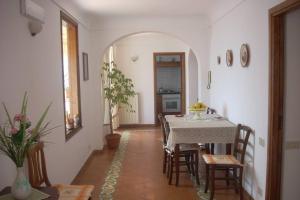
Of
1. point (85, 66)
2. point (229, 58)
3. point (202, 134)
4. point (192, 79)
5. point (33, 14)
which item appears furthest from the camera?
point (192, 79)

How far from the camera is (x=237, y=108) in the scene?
394 centimetres

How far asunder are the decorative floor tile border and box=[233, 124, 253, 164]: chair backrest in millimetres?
1644

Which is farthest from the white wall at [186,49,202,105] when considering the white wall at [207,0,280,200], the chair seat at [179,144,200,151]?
the chair seat at [179,144,200,151]

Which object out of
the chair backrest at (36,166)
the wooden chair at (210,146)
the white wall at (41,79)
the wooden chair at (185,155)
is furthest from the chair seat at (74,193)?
the wooden chair at (210,146)

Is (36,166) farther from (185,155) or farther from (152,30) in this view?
(152,30)

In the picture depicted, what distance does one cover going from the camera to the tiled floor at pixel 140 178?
12.1ft

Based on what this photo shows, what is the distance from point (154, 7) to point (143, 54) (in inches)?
137

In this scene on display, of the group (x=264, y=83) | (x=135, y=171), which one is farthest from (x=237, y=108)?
(x=135, y=171)

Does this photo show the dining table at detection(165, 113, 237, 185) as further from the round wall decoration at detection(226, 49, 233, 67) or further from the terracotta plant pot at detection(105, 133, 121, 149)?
the terracotta plant pot at detection(105, 133, 121, 149)

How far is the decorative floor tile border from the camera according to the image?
146 inches

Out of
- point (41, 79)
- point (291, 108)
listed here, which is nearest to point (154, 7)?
point (41, 79)

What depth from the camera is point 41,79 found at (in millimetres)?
2906

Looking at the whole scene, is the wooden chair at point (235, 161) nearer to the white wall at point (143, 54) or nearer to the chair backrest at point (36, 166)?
the chair backrest at point (36, 166)

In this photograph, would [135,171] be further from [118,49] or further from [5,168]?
[118,49]
